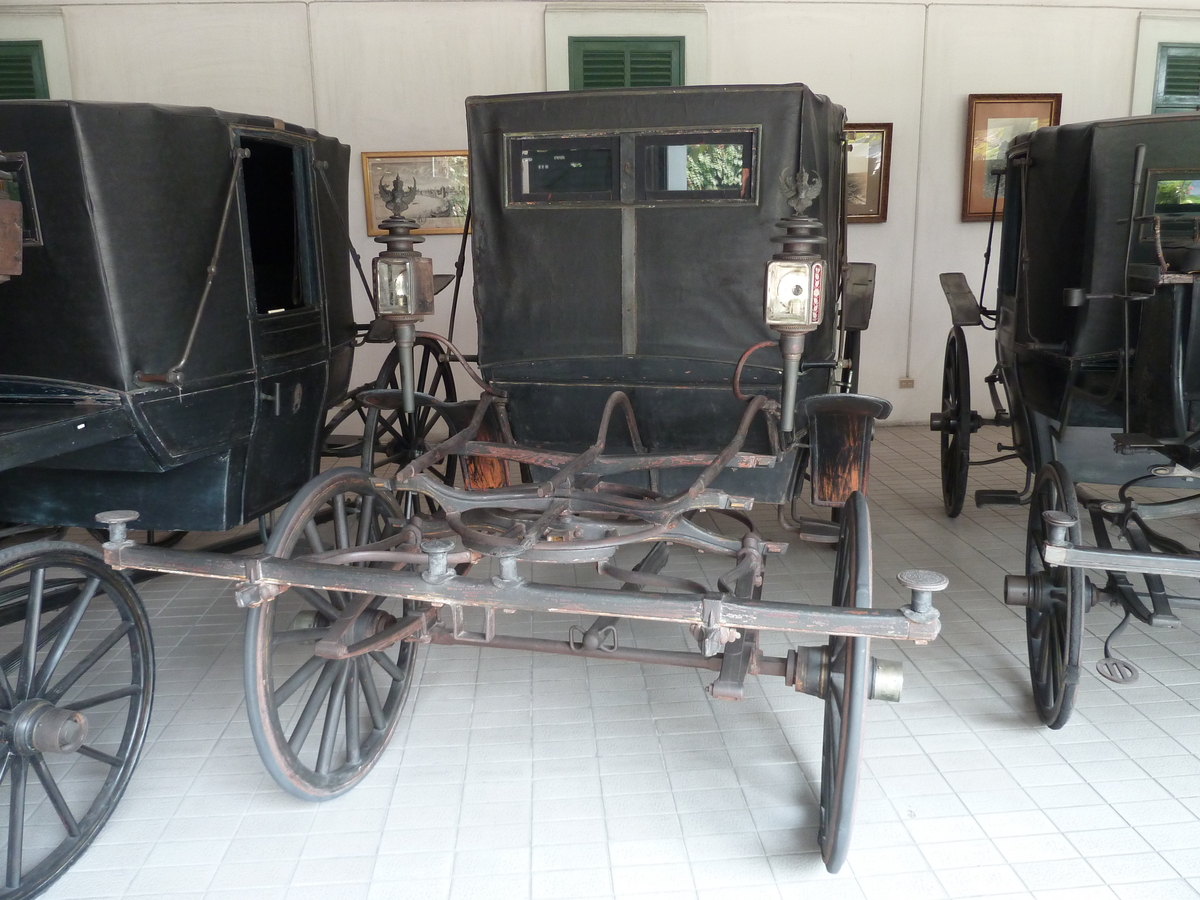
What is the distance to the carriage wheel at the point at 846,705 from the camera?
6.74 ft

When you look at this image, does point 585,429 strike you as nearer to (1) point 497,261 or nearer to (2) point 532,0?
(1) point 497,261

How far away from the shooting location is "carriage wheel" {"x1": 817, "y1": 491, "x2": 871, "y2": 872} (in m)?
2.05

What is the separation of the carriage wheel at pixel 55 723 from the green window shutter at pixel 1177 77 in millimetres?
7359

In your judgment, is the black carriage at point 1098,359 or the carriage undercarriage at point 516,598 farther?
the black carriage at point 1098,359

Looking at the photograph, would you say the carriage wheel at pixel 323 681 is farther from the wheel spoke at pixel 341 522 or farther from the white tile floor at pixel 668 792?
the white tile floor at pixel 668 792

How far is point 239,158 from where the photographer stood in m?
3.03

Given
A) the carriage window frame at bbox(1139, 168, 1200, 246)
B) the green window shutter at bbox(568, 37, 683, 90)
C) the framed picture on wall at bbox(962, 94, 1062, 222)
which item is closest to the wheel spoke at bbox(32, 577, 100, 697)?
the carriage window frame at bbox(1139, 168, 1200, 246)

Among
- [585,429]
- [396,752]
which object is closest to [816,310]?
[585,429]

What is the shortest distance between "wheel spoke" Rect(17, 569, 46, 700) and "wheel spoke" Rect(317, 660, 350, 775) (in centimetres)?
68

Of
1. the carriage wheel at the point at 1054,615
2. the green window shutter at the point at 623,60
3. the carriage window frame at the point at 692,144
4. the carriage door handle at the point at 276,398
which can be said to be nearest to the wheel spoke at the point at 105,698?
the carriage door handle at the point at 276,398

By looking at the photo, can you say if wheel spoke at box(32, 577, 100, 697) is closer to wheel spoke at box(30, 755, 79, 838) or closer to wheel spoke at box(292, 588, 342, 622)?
wheel spoke at box(30, 755, 79, 838)

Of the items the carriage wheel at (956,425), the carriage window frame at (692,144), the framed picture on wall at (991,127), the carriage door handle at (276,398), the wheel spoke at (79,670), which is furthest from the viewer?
the framed picture on wall at (991,127)

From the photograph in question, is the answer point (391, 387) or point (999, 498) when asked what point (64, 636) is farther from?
point (999, 498)

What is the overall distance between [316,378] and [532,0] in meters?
3.95
